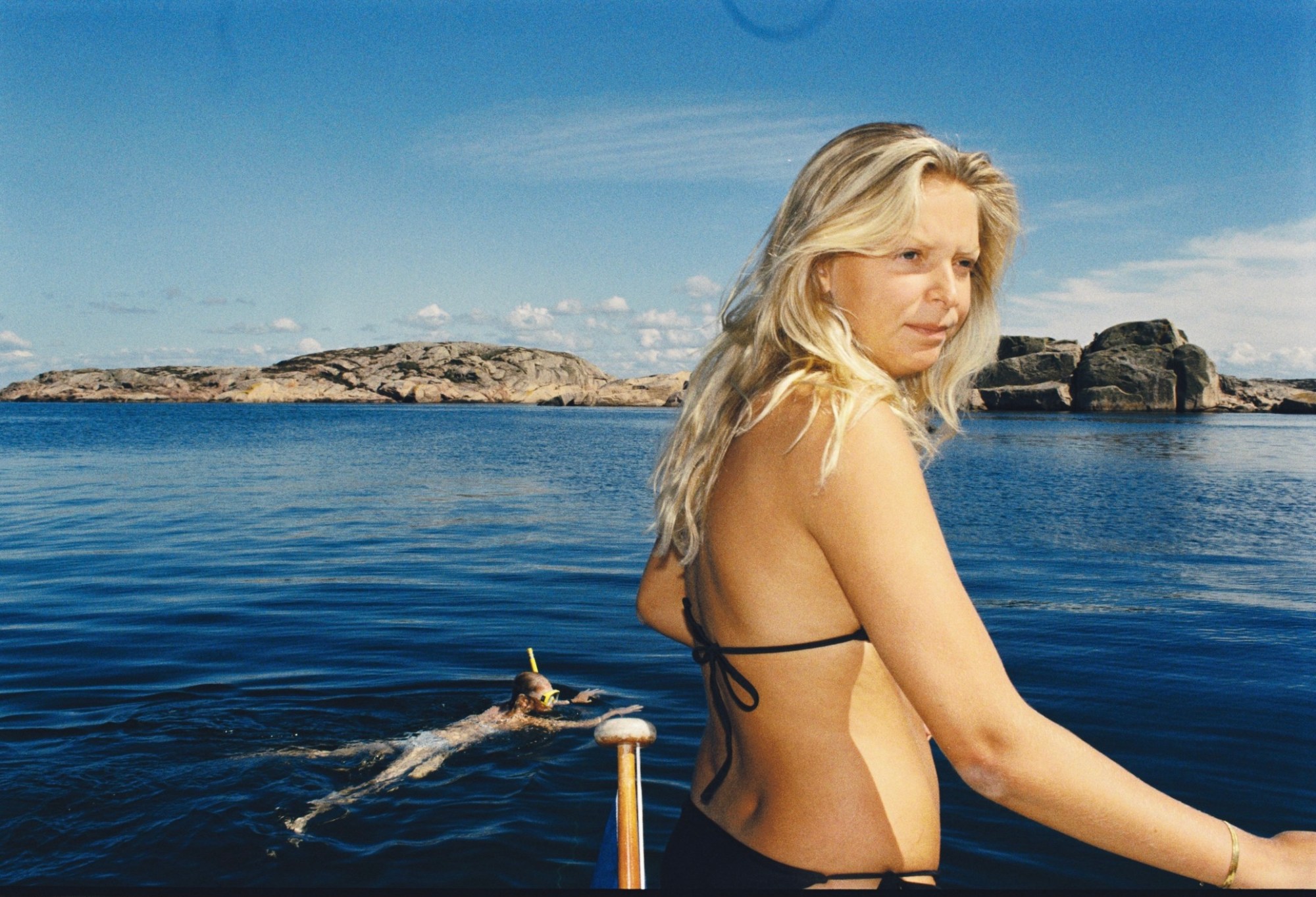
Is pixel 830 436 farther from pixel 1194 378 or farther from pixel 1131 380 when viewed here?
pixel 1194 378

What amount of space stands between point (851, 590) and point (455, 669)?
8947mm

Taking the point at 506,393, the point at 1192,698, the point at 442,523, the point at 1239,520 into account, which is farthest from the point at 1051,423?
the point at 506,393

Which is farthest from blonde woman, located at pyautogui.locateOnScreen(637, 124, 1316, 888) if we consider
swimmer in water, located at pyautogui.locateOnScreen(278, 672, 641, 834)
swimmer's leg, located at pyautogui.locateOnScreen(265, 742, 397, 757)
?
swimmer's leg, located at pyautogui.locateOnScreen(265, 742, 397, 757)

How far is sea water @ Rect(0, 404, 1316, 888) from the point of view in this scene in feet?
20.0

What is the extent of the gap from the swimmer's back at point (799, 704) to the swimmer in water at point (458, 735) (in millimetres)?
5700

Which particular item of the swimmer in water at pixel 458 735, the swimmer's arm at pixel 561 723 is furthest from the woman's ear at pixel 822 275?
the swimmer's arm at pixel 561 723

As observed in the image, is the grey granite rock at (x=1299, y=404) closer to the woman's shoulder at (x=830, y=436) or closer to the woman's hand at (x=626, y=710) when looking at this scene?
the woman's hand at (x=626, y=710)

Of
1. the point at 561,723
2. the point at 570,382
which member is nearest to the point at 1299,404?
the point at 570,382

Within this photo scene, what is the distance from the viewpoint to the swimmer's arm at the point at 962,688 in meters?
1.46

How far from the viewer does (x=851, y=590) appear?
59.9 inches

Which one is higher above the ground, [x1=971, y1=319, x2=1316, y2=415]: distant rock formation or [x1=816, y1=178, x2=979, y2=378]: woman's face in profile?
[x1=971, y1=319, x2=1316, y2=415]: distant rock formation

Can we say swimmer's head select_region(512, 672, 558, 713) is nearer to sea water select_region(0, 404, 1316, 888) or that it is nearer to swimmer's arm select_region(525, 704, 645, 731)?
swimmer's arm select_region(525, 704, 645, 731)

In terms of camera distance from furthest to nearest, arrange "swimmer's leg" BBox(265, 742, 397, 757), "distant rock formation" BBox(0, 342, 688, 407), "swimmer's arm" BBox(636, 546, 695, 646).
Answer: "distant rock formation" BBox(0, 342, 688, 407)
"swimmer's leg" BBox(265, 742, 397, 757)
"swimmer's arm" BBox(636, 546, 695, 646)

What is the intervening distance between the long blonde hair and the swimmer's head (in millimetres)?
6252
